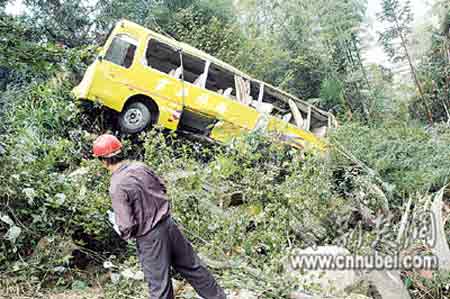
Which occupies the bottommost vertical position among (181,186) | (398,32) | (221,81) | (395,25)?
(181,186)

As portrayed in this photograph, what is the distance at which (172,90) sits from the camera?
639 centimetres

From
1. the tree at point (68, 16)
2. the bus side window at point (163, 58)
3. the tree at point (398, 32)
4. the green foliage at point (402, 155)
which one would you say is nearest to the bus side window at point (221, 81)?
the bus side window at point (163, 58)

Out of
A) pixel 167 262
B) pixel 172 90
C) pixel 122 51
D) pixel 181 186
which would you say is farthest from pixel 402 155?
pixel 122 51

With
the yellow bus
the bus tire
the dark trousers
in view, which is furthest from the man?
the bus tire

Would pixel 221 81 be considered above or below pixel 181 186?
above

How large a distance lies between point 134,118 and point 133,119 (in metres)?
0.02

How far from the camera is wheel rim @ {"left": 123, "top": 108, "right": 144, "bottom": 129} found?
6273mm

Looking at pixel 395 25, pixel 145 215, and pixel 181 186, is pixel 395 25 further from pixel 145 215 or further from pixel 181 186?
pixel 145 215

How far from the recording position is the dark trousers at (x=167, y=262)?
2.68 meters

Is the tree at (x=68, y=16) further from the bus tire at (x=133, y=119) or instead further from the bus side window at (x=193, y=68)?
the bus tire at (x=133, y=119)

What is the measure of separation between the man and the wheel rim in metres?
3.60

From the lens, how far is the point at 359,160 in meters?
5.55

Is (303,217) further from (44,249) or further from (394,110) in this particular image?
(394,110)

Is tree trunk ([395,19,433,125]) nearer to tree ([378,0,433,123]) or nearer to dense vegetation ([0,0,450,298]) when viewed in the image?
tree ([378,0,433,123])
